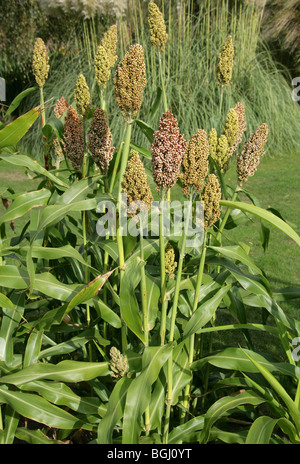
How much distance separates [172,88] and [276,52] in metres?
4.36

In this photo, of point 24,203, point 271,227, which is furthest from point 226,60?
point 271,227

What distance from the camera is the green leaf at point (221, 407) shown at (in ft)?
5.30

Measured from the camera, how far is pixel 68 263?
2281mm

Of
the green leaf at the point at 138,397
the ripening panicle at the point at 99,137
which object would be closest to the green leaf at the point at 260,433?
the green leaf at the point at 138,397

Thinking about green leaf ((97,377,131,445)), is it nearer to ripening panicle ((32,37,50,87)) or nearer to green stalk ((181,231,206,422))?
green stalk ((181,231,206,422))

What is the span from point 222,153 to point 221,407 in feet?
3.38

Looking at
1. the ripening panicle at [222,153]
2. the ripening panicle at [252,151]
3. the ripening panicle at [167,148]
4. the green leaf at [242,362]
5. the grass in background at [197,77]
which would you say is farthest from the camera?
the grass in background at [197,77]

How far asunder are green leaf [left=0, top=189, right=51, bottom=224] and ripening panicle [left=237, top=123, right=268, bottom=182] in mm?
831

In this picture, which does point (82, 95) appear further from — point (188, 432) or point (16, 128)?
point (188, 432)

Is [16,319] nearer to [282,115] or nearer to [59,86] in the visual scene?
[59,86]

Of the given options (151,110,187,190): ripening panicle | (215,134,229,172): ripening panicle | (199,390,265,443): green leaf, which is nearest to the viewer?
(151,110,187,190): ripening panicle

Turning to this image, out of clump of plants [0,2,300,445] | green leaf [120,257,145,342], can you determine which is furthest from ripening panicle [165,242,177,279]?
green leaf [120,257,145,342]

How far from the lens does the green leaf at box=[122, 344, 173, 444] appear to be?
1494mm

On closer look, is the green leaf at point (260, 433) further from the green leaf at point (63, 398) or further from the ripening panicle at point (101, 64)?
the ripening panicle at point (101, 64)
